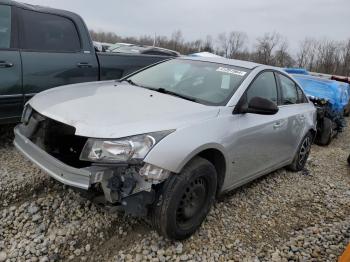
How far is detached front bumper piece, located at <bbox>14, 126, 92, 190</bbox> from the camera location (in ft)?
8.20

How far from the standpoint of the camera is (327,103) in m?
8.72

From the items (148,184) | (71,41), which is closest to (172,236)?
(148,184)

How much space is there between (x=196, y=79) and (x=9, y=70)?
2162 mm

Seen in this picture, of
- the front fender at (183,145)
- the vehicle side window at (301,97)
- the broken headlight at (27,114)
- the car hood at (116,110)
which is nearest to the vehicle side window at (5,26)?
the car hood at (116,110)

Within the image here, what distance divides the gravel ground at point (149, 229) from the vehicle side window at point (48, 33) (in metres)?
1.37

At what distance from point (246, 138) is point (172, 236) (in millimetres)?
1203

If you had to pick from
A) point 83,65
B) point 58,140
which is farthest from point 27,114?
point 83,65

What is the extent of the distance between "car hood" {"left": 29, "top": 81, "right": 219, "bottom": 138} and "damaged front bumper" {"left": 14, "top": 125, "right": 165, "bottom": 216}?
0.26m

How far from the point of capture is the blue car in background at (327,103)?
25.8ft

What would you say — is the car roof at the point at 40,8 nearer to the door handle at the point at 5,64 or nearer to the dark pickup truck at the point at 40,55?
the dark pickup truck at the point at 40,55

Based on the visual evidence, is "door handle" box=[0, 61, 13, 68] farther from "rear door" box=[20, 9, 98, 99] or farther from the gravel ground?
the gravel ground

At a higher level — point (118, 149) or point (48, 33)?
point (48, 33)

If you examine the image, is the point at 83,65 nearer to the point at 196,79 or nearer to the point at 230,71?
the point at 196,79

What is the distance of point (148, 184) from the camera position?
2.61 m
